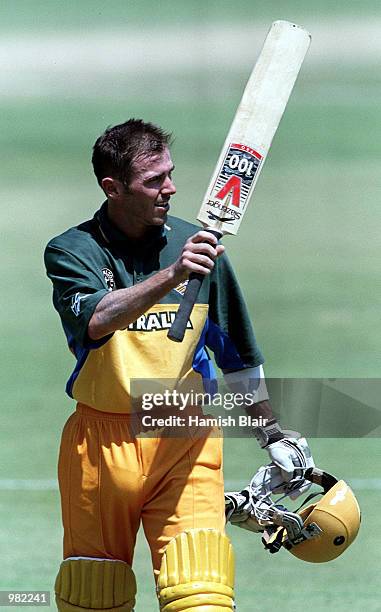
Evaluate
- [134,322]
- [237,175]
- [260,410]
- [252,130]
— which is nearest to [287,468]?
[260,410]

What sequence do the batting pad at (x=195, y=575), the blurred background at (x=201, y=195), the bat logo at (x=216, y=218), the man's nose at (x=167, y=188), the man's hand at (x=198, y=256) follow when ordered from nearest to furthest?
1. the man's hand at (x=198, y=256)
2. the batting pad at (x=195, y=575)
3. the bat logo at (x=216, y=218)
4. the man's nose at (x=167, y=188)
5. the blurred background at (x=201, y=195)

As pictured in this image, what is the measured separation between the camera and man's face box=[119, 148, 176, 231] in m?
4.32

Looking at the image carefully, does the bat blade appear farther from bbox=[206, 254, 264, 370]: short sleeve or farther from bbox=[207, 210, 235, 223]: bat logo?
bbox=[206, 254, 264, 370]: short sleeve

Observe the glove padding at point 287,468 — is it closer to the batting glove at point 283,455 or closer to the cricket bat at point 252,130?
the batting glove at point 283,455

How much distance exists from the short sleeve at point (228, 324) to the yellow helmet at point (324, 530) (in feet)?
1.44

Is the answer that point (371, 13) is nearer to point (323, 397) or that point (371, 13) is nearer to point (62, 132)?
point (62, 132)

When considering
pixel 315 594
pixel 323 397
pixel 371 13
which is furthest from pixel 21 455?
pixel 371 13

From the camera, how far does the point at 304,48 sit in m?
4.32

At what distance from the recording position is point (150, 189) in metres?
4.31

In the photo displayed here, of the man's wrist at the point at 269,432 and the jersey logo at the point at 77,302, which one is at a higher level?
the jersey logo at the point at 77,302

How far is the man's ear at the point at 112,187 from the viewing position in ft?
14.3

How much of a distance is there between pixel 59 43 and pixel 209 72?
4.55 feet

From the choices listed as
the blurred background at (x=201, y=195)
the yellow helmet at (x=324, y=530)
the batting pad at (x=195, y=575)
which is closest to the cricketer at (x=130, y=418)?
the batting pad at (x=195, y=575)

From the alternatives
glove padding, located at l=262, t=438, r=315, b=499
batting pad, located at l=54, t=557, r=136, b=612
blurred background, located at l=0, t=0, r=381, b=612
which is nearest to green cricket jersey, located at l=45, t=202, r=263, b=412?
glove padding, located at l=262, t=438, r=315, b=499
